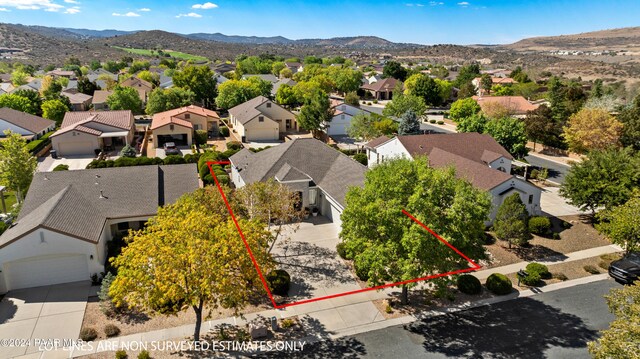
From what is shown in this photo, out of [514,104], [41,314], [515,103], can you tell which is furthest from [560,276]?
[515,103]

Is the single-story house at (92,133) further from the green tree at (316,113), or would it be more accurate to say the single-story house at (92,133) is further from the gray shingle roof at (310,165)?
the green tree at (316,113)

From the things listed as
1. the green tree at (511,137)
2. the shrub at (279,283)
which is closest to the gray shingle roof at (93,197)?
the shrub at (279,283)

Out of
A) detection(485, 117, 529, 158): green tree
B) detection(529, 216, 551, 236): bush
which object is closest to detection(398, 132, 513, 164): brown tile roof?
detection(485, 117, 529, 158): green tree

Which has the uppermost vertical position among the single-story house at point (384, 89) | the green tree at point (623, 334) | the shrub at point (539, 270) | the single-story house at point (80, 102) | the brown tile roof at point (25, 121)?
the single-story house at point (384, 89)

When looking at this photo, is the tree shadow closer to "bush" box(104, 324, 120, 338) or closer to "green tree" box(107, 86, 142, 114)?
"bush" box(104, 324, 120, 338)

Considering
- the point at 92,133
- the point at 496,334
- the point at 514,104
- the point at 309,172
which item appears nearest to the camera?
the point at 496,334

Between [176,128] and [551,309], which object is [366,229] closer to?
[551,309]

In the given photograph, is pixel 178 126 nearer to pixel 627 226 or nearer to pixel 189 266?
pixel 189 266
